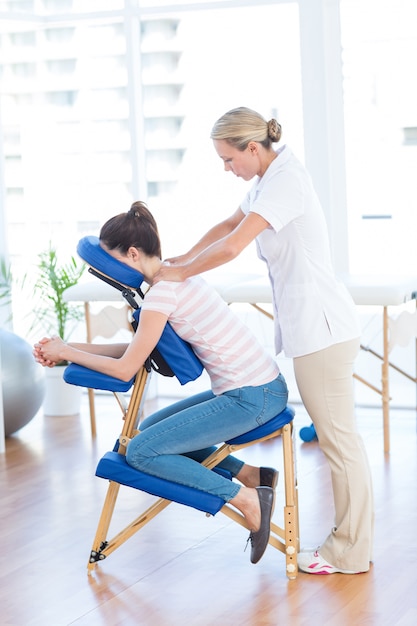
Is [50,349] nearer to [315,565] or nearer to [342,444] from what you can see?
[342,444]

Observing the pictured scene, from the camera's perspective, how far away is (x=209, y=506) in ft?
9.49

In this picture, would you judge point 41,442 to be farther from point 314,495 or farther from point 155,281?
point 155,281

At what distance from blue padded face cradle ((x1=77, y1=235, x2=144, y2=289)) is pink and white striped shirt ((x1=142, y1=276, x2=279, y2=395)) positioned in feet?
0.22

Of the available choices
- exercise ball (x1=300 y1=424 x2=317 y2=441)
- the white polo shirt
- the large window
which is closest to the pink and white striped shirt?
the white polo shirt

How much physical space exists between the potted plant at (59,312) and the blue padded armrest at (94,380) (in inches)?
87.2

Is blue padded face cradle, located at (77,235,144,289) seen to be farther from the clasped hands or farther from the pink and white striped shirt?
the clasped hands

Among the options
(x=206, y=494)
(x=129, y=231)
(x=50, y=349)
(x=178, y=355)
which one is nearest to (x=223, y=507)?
(x=206, y=494)

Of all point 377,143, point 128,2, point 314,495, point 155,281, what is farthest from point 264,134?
point 128,2

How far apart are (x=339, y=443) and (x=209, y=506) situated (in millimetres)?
397

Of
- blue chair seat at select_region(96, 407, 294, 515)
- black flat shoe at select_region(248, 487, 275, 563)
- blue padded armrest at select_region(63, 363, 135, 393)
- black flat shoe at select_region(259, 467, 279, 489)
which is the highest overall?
blue padded armrest at select_region(63, 363, 135, 393)

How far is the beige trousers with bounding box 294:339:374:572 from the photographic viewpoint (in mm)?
2924

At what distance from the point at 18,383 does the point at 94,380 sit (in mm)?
1865

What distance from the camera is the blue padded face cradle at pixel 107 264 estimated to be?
293 centimetres

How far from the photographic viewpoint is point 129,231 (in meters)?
2.95
